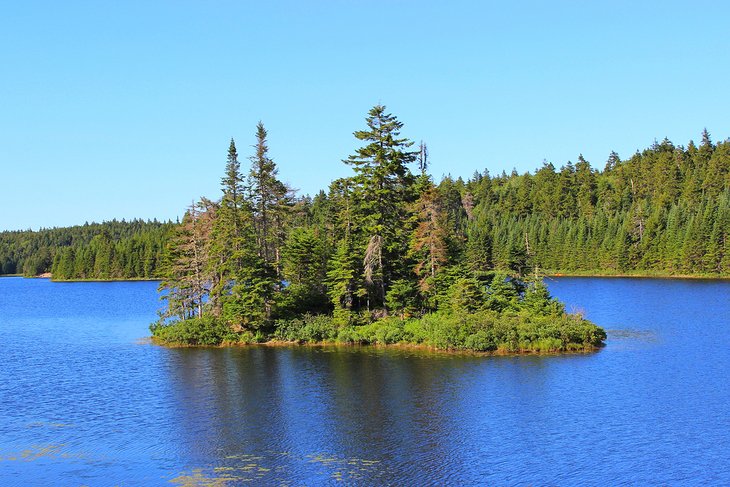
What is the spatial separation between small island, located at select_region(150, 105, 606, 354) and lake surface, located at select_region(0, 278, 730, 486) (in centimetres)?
408

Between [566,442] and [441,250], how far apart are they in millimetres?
34365

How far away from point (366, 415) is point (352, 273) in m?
29.1

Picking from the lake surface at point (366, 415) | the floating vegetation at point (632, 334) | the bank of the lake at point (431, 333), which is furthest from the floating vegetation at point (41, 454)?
the floating vegetation at point (632, 334)

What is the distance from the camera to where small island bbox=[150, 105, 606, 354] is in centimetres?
6328

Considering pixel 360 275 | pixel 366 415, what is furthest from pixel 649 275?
pixel 366 415

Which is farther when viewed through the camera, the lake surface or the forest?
the forest

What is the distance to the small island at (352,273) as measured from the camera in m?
63.3

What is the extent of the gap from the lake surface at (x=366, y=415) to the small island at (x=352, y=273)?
4080 millimetres

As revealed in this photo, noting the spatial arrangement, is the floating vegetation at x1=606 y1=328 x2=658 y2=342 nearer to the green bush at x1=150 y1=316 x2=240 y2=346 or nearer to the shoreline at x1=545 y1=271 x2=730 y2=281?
the green bush at x1=150 y1=316 x2=240 y2=346

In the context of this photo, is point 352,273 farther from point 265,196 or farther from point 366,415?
point 366,415

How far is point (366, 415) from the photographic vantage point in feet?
129

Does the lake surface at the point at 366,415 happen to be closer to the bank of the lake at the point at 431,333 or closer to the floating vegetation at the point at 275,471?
the floating vegetation at the point at 275,471

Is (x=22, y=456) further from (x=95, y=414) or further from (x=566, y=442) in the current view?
(x=566, y=442)

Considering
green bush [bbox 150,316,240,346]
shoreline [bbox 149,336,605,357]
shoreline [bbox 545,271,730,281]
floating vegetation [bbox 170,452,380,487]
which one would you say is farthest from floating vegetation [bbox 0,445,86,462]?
shoreline [bbox 545,271,730,281]
